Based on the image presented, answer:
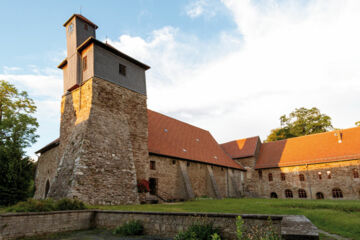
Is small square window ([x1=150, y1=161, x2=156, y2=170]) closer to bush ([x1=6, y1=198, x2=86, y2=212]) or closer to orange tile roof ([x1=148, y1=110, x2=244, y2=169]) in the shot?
orange tile roof ([x1=148, y1=110, x2=244, y2=169])

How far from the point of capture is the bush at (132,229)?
7.61m

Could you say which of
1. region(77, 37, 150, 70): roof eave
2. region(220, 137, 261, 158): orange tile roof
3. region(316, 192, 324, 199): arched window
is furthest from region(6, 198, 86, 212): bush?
region(220, 137, 261, 158): orange tile roof

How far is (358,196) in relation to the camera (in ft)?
78.0

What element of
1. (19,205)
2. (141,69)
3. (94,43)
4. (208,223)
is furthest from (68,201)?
(141,69)

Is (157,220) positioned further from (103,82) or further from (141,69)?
(141,69)

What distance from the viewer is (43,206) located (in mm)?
9219

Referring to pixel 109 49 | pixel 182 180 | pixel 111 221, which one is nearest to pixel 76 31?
pixel 109 49

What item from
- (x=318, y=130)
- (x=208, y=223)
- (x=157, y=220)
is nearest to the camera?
(x=208, y=223)

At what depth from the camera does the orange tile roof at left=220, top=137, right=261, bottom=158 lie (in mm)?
32775

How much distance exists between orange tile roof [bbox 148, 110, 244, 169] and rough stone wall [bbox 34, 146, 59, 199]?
332 inches

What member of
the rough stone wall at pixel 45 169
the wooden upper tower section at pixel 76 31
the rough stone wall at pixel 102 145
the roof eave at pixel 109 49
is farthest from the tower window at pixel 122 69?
the rough stone wall at pixel 45 169

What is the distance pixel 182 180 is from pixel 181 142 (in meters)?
4.94

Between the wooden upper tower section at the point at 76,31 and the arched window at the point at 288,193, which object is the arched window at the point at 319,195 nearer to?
the arched window at the point at 288,193

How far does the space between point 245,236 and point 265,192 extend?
2718 cm
